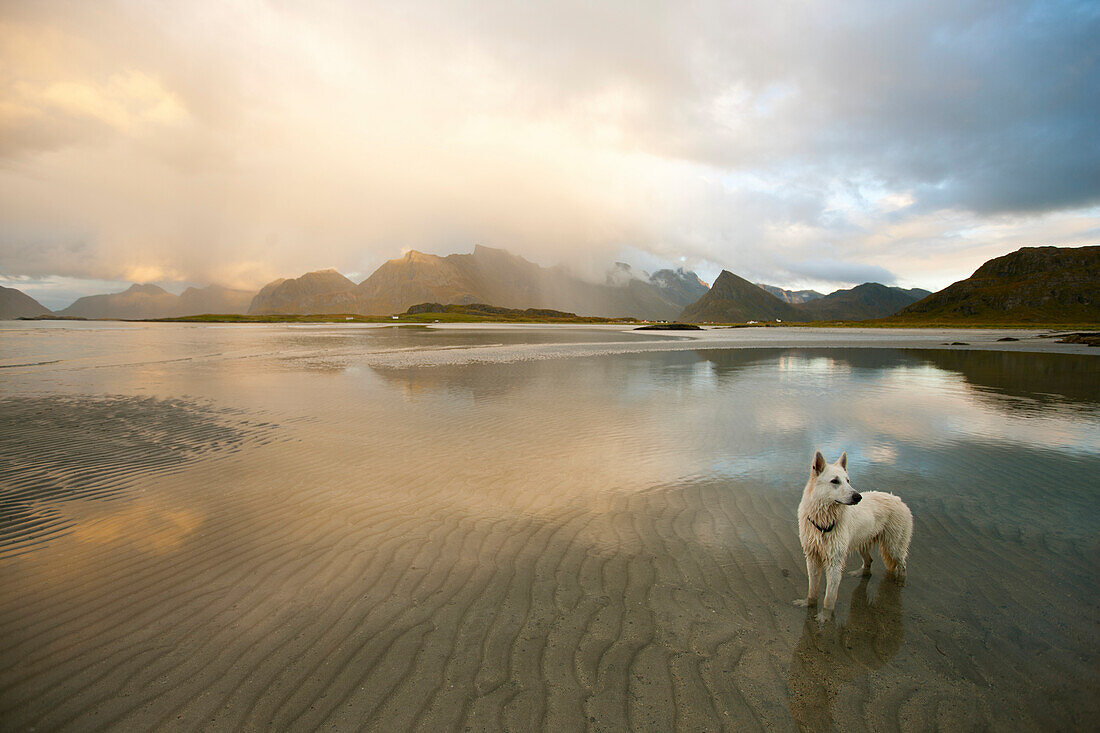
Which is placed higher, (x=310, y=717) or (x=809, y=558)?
(x=809, y=558)

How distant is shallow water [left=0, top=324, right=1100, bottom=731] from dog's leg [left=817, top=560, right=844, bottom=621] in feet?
Result: 0.85

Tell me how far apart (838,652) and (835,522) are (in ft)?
4.87

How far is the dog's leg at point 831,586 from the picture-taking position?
230 inches

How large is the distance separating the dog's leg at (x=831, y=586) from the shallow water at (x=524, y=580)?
259mm

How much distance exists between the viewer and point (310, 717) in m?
4.34

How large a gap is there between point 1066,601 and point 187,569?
40.7 feet

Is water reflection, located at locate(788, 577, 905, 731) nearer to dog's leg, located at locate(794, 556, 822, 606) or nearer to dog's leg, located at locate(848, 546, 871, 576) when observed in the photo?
dog's leg, located at locate(794, 556, 822, 606)

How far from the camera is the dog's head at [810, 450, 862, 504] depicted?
584cm

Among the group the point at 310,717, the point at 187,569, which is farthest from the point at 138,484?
the point at 310,717

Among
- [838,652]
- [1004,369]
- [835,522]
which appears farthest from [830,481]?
[1004,369]

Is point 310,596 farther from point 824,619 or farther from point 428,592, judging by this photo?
point 824,619

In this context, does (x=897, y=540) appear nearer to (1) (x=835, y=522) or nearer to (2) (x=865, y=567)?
(2) (x=865, y=567)

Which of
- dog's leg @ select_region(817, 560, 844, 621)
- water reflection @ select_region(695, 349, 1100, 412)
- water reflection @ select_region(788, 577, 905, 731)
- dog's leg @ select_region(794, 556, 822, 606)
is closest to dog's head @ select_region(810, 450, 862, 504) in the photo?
dog's leg @ select_region(817, 560, 844, 621)

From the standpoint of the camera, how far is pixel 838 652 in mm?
5312
